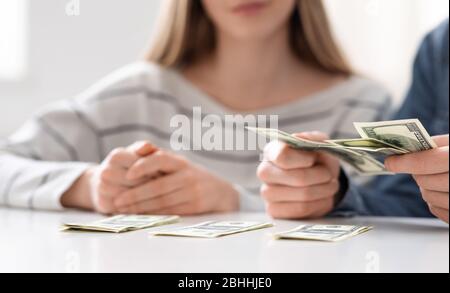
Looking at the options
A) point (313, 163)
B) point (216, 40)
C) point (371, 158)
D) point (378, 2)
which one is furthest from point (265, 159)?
point (378, 2)

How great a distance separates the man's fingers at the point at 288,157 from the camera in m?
0.83

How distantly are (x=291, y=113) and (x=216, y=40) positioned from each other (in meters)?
0.22

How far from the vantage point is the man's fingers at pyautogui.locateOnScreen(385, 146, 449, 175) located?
26.4 inches

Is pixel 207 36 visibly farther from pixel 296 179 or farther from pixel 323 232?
pixel 323 232

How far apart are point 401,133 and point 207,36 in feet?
2.51

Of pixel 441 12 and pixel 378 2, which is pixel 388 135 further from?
pixel 378 2

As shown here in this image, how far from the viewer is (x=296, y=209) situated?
2.84ft

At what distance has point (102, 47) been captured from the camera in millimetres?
1149

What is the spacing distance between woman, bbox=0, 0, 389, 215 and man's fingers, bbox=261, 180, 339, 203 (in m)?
0.20

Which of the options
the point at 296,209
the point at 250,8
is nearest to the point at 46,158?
the point at 250,8

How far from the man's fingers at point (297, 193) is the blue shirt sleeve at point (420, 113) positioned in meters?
0.15

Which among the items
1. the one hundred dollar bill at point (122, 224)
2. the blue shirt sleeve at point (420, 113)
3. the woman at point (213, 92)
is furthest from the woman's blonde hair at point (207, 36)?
the one hundred dollar bill at point (122, 224)

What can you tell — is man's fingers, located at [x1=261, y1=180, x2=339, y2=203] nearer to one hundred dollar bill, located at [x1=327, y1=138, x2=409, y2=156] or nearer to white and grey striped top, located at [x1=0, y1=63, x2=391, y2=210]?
one hundred dollar bill, located at [x1=327, y1=138, x2=409, y2=156]

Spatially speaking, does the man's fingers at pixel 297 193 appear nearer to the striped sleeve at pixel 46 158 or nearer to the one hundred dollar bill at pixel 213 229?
the one hundred dollar bill at pixel 213 229
